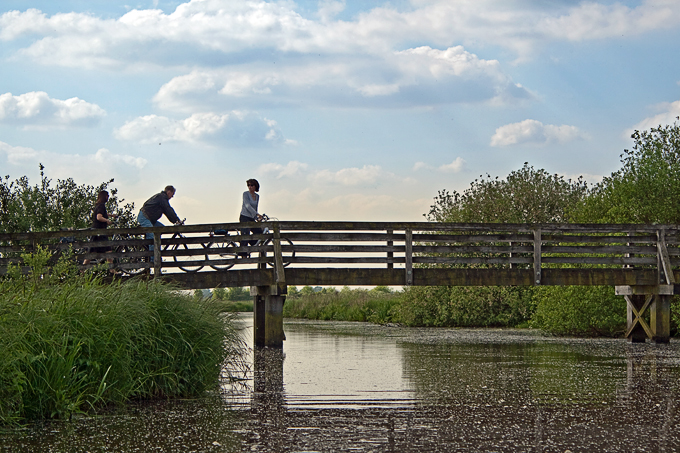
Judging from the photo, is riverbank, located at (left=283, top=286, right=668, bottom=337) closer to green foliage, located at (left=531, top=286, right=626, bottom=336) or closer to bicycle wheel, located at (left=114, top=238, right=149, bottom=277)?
green foliage, located at (left=531, top=286, right=626, bottom=336)

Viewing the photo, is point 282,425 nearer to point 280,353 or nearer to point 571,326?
point 280,353

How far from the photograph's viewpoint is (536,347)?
1825 centimetres

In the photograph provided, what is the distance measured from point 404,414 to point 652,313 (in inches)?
518

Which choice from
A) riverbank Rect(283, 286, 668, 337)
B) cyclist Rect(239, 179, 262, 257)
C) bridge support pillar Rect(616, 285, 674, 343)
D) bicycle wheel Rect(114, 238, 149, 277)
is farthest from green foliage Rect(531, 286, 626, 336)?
bicycle wheel Rect(114, 238, 149, 277)

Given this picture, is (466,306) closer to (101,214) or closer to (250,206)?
(250,206)

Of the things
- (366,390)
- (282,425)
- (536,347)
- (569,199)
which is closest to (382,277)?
(536,347)

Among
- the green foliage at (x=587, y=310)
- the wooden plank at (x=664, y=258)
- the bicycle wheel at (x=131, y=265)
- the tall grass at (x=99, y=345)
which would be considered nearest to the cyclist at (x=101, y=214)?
the bicycle wheel at (x=131, y=265)

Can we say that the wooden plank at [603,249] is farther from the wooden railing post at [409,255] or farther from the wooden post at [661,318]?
the wooden railing post at [409,255]

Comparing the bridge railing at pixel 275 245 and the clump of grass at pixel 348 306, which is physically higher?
the bridge railing at pixel 275 245

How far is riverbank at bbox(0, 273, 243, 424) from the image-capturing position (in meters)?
7.71

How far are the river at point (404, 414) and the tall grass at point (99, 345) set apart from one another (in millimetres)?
304

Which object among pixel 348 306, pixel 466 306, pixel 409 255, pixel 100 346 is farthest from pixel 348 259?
pixel 348 306

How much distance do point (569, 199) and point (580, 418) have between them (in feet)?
91.7

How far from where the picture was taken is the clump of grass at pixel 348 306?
37.1 metres
